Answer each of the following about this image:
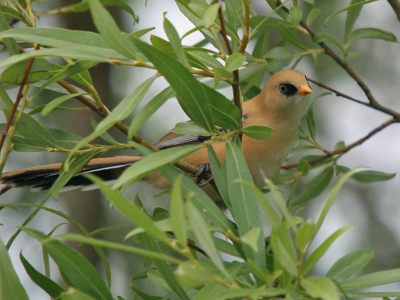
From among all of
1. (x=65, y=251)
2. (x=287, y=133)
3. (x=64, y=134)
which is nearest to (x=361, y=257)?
(x=65, y=251)

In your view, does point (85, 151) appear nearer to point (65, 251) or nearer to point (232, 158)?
point (65, 251)

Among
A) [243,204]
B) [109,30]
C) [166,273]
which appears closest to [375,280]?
[243,204]

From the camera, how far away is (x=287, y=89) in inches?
155

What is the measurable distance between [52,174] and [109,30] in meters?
1.80

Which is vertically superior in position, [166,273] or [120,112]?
[120,112]

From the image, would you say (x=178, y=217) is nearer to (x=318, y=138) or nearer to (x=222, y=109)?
(x=222, y=109)

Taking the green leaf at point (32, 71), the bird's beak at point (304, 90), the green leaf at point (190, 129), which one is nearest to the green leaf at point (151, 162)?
the green leaf at point (190, 129)

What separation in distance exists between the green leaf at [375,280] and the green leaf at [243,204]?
43 centimetres

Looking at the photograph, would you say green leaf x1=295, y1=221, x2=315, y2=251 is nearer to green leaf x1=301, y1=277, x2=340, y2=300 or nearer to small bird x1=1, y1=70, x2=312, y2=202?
green leaf x1=301, y1=277, x2=340, y2=300

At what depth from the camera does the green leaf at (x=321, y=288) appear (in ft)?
4.25

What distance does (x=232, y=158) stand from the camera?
184 cm

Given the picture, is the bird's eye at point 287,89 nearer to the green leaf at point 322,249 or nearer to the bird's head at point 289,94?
the bird's head at point 289,94

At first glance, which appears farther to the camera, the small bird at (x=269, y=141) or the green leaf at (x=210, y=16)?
the small bird at (x=269, y=141)

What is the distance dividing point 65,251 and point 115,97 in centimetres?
497
